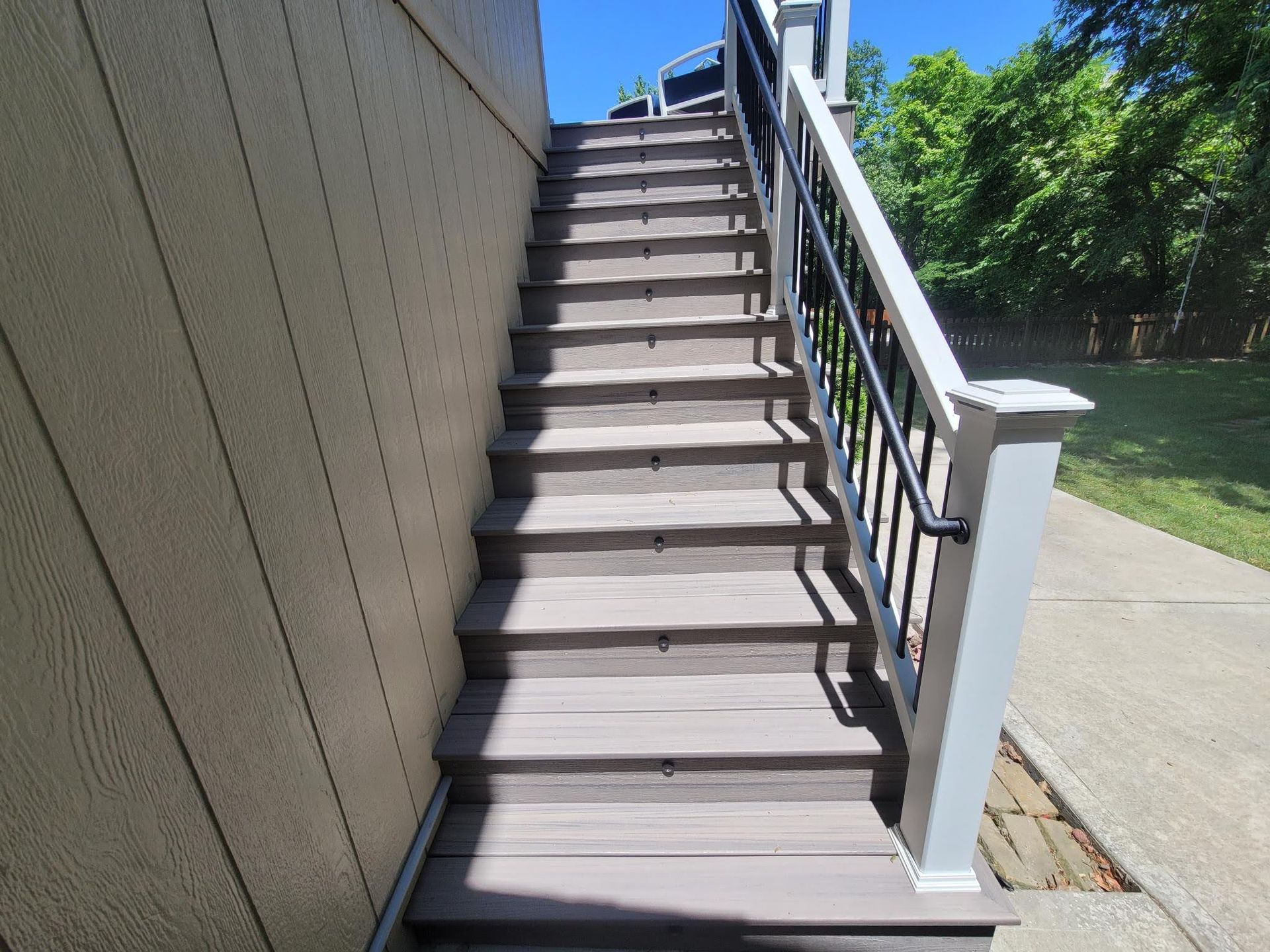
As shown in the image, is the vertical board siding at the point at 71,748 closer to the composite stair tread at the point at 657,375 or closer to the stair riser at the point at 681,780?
the stair riser at the point at 681,780

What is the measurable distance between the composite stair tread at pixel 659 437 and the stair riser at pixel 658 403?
3 cm

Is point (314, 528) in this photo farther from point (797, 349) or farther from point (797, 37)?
point (797, 37)

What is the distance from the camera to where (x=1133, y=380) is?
851cm

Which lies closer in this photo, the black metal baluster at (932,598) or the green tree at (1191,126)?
the black metal baluster at (932,598)

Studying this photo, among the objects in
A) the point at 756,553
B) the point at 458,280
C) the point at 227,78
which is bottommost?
the point at 756,553

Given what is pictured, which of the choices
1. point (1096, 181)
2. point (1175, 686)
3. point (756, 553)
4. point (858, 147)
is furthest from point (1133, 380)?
point (858, 147)

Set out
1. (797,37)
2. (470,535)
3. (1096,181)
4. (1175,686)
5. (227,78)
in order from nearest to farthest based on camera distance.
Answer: (227,78), (470,535), (1175,686), (797,37), (1096,181)

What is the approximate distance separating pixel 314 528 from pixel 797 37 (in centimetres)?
244

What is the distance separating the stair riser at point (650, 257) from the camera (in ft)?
8.39

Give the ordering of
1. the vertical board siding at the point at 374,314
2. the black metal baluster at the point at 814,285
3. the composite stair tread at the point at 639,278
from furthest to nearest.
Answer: the composite stair tread at the point at 639,278
the black metal baluster at the point at 814,285
the vertical board siding at the point at 374,314

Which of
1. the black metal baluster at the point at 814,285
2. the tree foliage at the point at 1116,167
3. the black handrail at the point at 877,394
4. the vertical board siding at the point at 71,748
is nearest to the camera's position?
the vertical board siding at the point at 71,748

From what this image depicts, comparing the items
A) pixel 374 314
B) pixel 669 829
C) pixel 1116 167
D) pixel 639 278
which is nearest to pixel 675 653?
pixel 669 829

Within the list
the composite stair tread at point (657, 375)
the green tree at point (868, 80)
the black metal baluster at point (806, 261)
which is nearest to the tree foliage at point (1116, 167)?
the green tree at point (868, 80)

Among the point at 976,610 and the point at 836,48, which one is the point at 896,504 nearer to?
the point at 976,610
